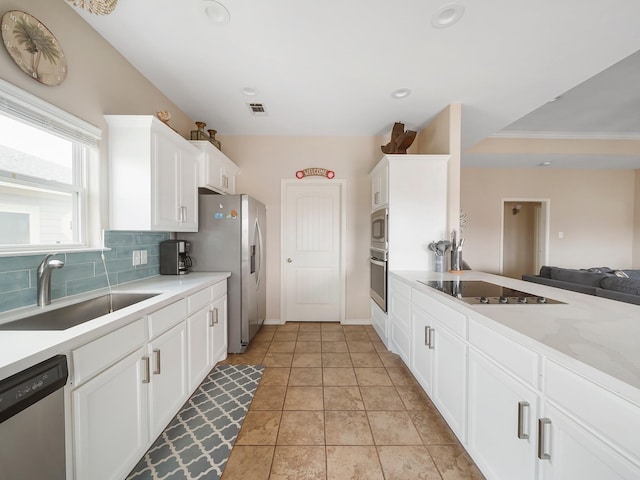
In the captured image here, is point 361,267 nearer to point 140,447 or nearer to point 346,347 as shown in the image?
point 346,347

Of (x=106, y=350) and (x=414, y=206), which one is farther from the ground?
(x=414, y=206)

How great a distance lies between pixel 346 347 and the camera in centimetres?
276

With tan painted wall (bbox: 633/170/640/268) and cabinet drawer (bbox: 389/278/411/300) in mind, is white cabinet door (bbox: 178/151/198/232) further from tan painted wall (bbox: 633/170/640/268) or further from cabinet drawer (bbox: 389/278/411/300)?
tan painted wall (bbox: 633/170/640/268)

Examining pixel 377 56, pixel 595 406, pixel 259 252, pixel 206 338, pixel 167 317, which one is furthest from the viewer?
pixel 259 252

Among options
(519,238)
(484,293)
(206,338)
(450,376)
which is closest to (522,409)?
(450,376)

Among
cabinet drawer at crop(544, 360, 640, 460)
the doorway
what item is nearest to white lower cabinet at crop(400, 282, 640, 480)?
cabinet drawer at crop(544, 360, 640, 460)

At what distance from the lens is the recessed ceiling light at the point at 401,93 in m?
2.34

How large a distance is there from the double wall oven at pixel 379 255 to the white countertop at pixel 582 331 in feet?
3.81

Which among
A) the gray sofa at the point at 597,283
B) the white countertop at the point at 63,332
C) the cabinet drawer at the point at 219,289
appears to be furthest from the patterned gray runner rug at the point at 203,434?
the gray sofa at the point at 597,283

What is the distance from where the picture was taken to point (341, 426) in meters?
1.63

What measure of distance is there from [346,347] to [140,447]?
195cm

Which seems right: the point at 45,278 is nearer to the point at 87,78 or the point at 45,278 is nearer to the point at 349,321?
the point at 87,78

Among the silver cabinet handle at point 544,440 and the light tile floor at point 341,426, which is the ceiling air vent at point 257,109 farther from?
the silver cabinet handle at point 544,440

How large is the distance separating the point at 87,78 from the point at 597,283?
16.3ft
